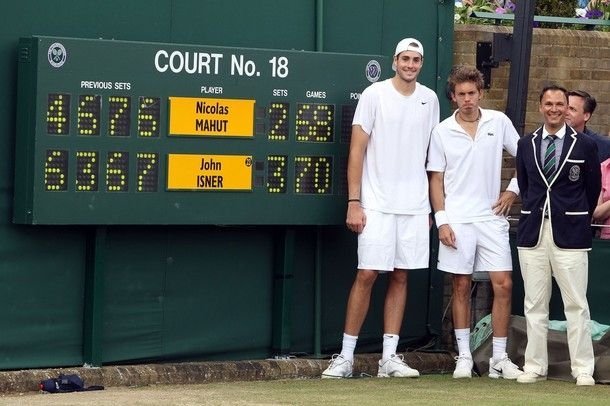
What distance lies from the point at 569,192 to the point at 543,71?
2.79 metres

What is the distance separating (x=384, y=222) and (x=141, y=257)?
167cm

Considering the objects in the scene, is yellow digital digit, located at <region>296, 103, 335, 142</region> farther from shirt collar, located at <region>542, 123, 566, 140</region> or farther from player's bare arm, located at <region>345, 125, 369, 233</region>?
shirt collar, located at <region>542, 123, 566, 140</region>

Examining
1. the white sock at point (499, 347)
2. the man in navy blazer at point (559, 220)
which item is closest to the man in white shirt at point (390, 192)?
the white sock at point (499, 347)

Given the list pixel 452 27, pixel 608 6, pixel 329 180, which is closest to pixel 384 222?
pixel 329 180

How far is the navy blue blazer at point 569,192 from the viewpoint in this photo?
998 centimetres

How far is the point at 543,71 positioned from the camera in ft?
41.3

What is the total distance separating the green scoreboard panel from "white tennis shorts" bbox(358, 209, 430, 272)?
441 mm

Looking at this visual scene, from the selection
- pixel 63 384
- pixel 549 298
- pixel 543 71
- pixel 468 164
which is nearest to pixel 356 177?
pixel 468 164

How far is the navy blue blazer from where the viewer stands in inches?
393

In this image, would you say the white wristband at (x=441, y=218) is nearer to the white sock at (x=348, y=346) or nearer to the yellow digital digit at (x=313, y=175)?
the yellow digital digit at (x=313, y=175)

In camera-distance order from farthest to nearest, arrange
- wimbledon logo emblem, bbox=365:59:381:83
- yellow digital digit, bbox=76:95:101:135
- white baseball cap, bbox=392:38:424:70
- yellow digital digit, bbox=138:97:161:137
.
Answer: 1. wimbledon logo emblem, bbox=365:59:381:83
2. white baseball cap, bbox=392:38:424:70
3. yellow digital digit, bbox=138:97:161:137
4. yellow digital digit, bbox=76:95:101:135

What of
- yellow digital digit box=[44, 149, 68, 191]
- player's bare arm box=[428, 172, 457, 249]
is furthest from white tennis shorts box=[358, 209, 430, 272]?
yellow digital digit box=[44, 149, 68, 191]

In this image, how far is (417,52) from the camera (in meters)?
10.4

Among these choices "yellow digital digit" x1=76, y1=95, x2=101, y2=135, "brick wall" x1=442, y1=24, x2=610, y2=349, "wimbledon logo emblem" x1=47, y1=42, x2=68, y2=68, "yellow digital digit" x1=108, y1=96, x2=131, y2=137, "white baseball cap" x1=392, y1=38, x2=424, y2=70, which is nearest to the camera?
"wimbledon logo emblem" x1=47, y1=42, x2=68, y2=68
